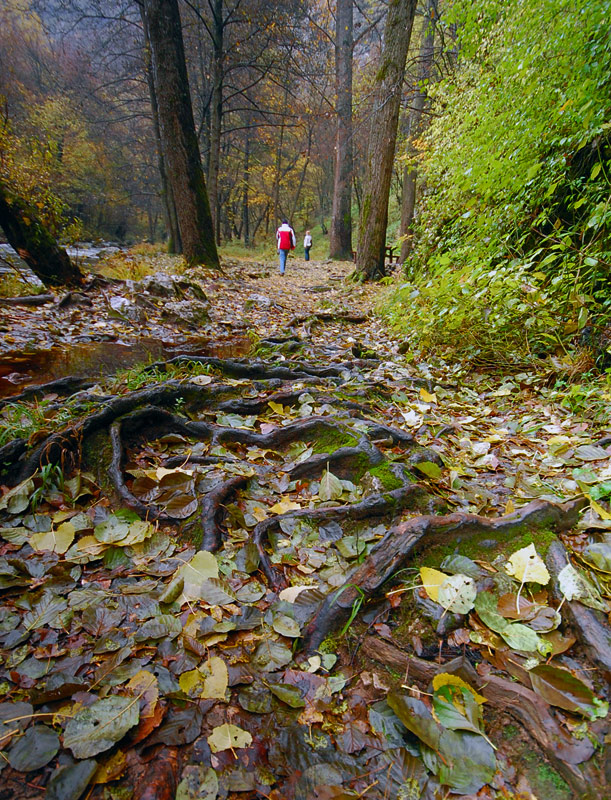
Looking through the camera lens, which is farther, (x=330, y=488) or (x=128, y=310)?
(x=128, y=310)

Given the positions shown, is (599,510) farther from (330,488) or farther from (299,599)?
(299,599)

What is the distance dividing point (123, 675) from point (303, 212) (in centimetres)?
4147

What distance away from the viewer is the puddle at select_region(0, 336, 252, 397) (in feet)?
13.4

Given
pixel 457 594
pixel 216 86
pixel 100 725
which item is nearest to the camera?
pixel 100 725

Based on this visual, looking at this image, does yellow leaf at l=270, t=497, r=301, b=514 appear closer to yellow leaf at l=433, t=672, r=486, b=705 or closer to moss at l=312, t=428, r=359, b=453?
moss at l=312, t=428, r=359, b=453

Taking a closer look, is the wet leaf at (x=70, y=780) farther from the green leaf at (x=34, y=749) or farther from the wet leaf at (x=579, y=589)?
the wet leaf at (x=579, y=589)

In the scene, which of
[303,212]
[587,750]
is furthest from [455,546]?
[303,212]

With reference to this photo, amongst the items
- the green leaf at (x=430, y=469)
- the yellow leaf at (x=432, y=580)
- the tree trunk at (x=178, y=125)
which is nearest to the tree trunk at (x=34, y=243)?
the tree trunk at (x=178, y=125)

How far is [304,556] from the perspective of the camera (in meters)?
1.96

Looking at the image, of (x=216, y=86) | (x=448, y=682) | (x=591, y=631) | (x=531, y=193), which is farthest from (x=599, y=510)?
(x=216, y=86)

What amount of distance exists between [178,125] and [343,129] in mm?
8542

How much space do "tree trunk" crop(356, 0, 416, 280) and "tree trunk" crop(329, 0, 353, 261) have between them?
6991mm

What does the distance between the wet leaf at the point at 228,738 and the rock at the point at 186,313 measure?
6095 mm

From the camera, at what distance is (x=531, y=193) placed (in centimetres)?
436
